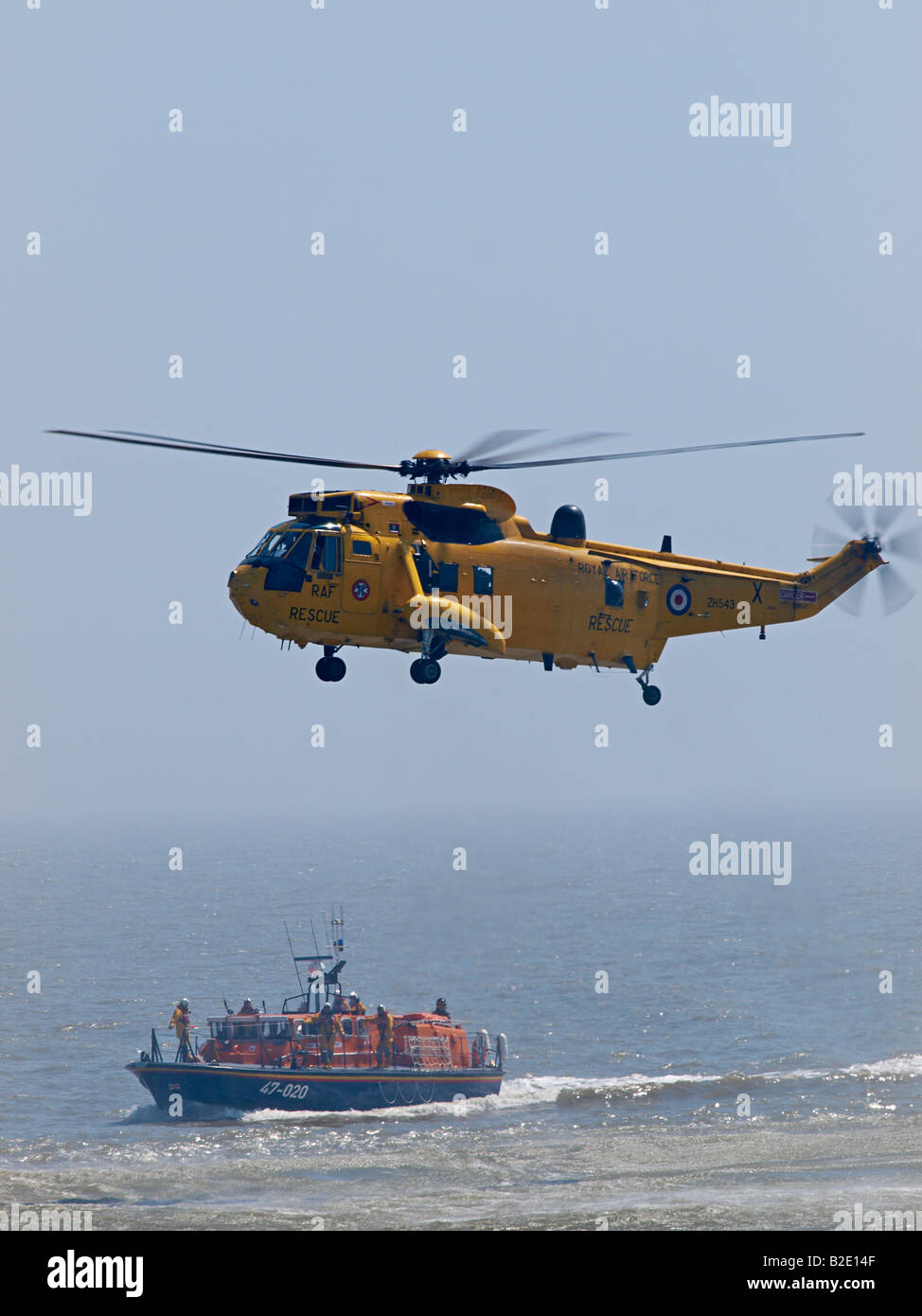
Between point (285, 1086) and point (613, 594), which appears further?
point (285, 1086)

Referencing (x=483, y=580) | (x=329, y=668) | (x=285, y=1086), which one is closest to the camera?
(x=329, y=668)

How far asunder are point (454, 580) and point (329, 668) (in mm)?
2921

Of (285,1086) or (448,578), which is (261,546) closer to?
(448,578)

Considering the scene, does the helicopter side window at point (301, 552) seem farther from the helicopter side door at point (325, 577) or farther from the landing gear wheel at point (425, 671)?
the landing gear wheel at point (425, 671)

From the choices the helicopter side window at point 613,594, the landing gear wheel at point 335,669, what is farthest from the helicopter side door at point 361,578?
the helicopter side window at point 613,594

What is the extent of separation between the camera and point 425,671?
3098 cm

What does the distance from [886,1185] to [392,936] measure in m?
44.8

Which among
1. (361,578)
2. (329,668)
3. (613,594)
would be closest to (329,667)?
(329,668)

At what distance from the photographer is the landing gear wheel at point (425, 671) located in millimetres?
30906

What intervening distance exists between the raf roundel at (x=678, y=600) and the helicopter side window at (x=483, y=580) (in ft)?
17.3

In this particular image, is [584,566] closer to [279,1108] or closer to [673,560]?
[673,560]
